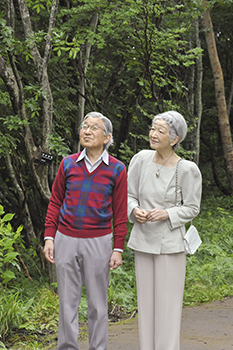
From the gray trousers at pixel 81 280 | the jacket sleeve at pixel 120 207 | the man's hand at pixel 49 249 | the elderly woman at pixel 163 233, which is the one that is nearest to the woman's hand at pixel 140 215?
the elderly woman at pixel 163 233

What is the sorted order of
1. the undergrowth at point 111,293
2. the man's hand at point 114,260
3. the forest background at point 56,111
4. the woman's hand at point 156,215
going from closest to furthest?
the woman's hand at point 156,215 → the man's hand at point 114,260 → the undergrowth at point 111,293 → the forest background at point 56,111

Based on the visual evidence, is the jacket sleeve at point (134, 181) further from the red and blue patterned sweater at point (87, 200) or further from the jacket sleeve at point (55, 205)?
the jacket sleeve at point (55, 205)

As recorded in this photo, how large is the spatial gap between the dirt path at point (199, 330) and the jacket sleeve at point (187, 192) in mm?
1628

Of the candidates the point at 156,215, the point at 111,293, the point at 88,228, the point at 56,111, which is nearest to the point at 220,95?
the point at 56,111

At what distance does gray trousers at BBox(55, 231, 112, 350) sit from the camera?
9.88 feet

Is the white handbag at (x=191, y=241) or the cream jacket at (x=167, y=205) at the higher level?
the cream jacket at (x=167, y=205)

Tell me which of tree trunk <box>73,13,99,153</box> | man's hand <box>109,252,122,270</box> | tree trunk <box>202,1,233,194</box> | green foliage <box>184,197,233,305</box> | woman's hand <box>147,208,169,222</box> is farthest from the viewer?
tree trunk <box>202,1,233,194</box>

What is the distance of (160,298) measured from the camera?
3055 millimetres

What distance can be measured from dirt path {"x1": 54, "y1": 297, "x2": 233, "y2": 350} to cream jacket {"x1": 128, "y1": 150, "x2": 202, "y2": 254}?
147 cm

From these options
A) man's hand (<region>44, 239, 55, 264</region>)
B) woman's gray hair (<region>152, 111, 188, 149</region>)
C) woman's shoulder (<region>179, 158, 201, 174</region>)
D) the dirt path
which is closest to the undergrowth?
the dirt path

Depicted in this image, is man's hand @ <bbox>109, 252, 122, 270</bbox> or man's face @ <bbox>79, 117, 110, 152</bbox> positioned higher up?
man's face @ <bbox>79, 117, 110, 152</bbox>

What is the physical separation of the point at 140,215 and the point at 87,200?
0.39 metres

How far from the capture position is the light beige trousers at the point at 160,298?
3.04m

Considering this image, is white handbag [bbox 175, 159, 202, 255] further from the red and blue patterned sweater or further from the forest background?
the forest background
